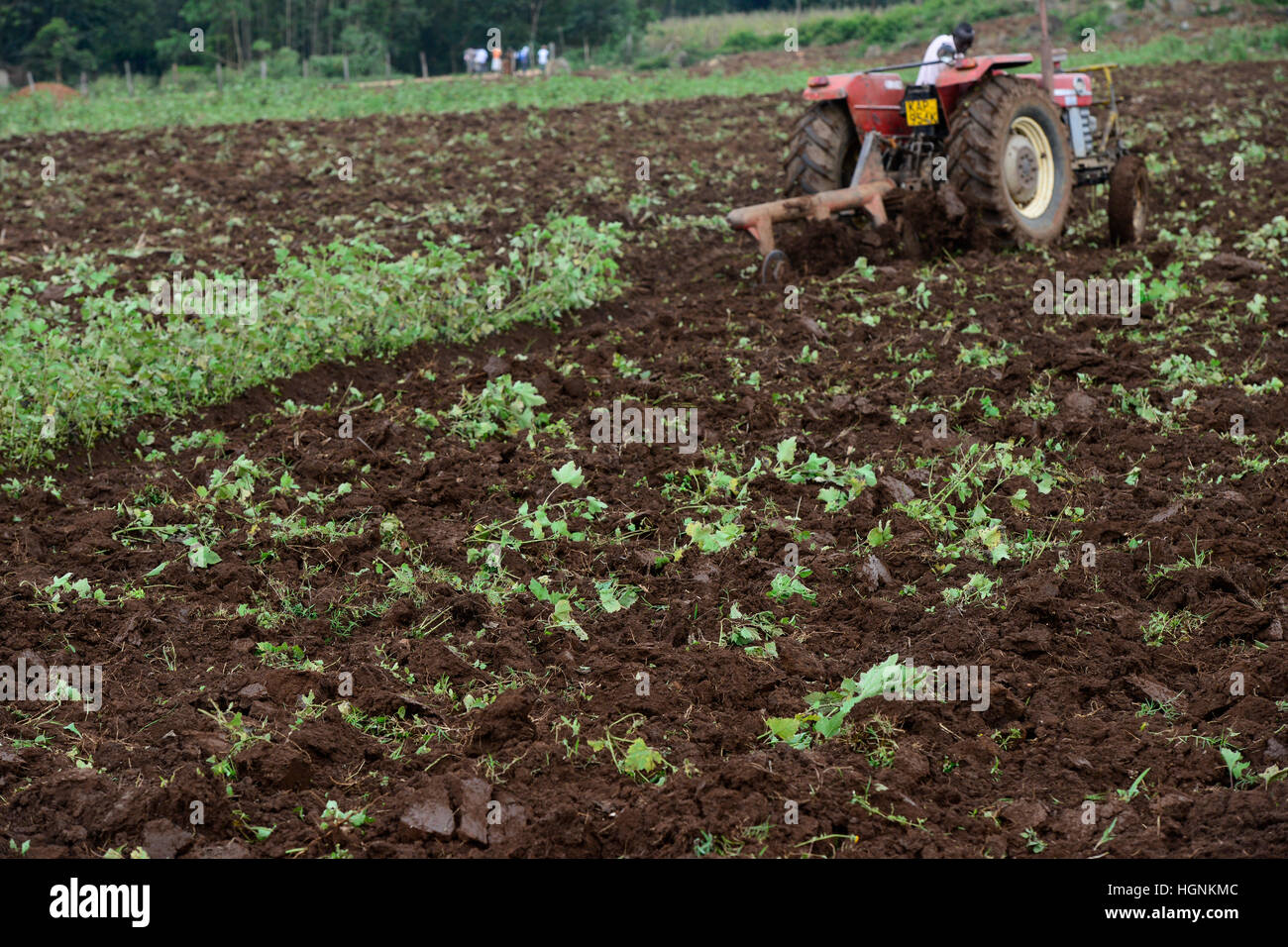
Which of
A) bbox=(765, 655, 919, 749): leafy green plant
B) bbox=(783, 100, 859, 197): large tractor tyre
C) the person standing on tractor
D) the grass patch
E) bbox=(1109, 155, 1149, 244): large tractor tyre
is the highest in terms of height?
the person standing on tractor

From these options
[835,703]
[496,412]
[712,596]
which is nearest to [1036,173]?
[496,412]

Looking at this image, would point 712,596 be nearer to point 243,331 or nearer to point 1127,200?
point 243,331

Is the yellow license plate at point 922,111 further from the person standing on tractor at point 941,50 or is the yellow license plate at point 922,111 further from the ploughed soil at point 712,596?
the ploughed soil at point 712,596

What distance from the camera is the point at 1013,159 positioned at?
29.6ft

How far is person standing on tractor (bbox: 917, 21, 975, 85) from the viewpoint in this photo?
865cm

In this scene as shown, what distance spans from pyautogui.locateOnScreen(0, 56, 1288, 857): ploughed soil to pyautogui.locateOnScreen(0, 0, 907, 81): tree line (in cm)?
3416

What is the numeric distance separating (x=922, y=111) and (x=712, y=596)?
5.55 m

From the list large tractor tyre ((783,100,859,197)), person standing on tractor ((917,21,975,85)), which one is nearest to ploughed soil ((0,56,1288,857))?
large tractor tyre ((783,100,859,197))

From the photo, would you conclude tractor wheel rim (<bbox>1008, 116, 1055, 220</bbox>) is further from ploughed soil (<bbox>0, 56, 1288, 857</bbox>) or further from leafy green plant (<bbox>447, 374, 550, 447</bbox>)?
leafy green plant (<bbox>447, 374, 550, 447</bbox>)

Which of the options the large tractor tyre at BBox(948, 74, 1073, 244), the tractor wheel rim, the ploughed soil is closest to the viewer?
the ploughed soil

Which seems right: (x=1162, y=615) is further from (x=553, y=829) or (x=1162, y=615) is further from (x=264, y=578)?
(x=264, y=578)

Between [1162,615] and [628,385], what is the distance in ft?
11.0

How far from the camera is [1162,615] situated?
4293 mm
